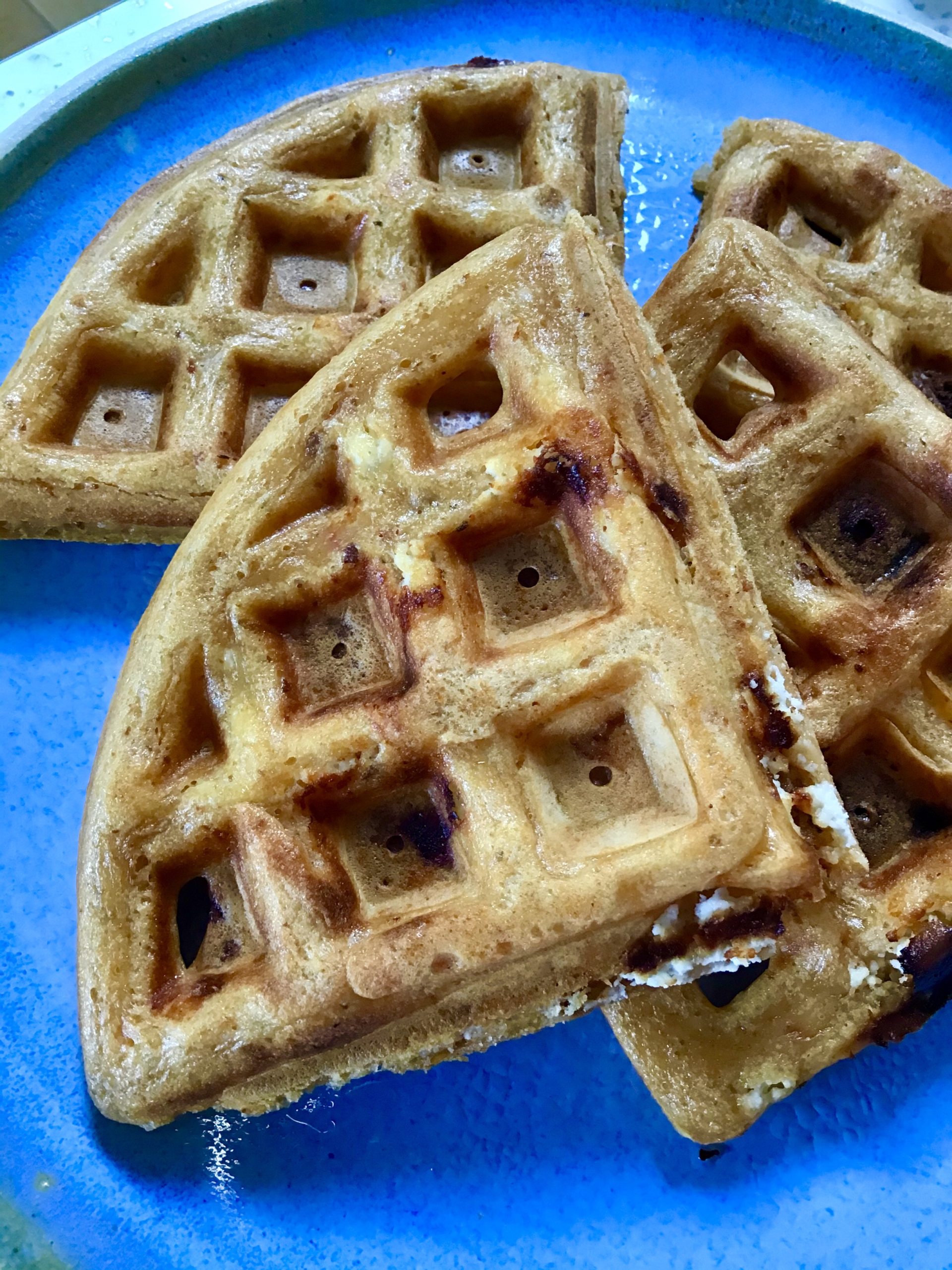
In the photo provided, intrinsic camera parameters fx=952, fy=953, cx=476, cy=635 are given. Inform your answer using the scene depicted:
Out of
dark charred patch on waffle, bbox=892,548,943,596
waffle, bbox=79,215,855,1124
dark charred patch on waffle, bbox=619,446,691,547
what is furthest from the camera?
dark charred patch on waffle, bbox=892,548,943,596

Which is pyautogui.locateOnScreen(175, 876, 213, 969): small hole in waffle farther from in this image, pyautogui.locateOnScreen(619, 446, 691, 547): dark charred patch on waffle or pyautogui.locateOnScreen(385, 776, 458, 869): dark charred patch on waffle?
pyautogui.locateOnScreen(619, 446, 691, 547): dark charred patch on waffle

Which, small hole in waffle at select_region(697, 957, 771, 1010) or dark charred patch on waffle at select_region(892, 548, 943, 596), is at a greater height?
dark charred patch on waffle at select_region(892, 548, 943, 596)

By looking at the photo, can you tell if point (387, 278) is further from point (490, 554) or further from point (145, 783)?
point (145, 783)

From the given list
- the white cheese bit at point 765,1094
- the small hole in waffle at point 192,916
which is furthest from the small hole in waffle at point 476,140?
the white cheese bit at point 765,1094

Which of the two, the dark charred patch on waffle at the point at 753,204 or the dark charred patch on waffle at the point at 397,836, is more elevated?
the dark charred patch on waffle at the point at 753,204

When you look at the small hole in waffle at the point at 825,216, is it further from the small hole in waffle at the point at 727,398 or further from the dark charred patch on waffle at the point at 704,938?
the dark charred patch on waffle at the point at 704,938

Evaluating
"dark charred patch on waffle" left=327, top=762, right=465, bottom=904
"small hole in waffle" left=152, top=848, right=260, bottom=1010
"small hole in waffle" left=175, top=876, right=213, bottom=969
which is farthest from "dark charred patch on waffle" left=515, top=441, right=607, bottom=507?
"small hole in waffle" left=175, top=876, right=213, bottom=969
